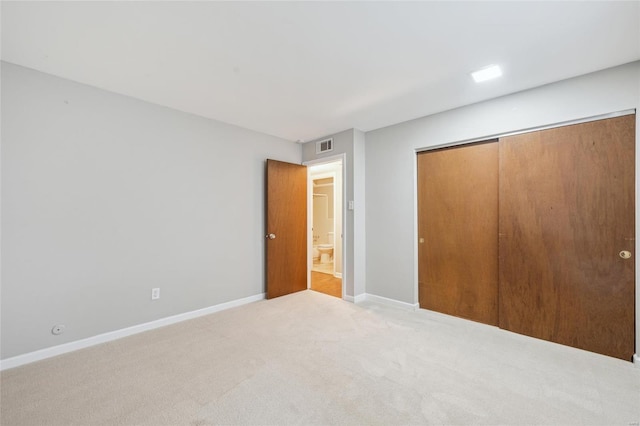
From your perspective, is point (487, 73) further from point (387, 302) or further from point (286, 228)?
point (286, 228)

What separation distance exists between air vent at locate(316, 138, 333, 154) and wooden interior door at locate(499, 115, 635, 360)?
2249 millimetres

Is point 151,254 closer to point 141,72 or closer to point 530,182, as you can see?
point 141,72

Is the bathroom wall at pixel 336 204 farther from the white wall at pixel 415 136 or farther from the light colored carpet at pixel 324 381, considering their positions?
the light colored carpet at pixel 324 381

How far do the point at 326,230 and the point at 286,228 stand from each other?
10.5ft

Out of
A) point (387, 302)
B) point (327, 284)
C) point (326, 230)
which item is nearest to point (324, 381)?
point (387, 302)

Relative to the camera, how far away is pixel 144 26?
6.00ft

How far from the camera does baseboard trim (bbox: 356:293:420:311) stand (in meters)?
3.54

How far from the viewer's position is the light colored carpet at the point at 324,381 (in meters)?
1.67

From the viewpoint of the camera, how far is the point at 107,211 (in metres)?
2.70

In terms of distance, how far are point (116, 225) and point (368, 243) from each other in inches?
122

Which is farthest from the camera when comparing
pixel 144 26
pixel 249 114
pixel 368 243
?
pixel 368 243

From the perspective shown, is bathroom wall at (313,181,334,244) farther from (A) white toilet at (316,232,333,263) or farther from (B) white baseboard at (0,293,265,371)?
(B) white baseboard at (0,293,265,371)

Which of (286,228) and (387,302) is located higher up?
(286,228)

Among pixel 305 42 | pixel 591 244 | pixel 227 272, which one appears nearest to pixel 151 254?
pixel 227 272
